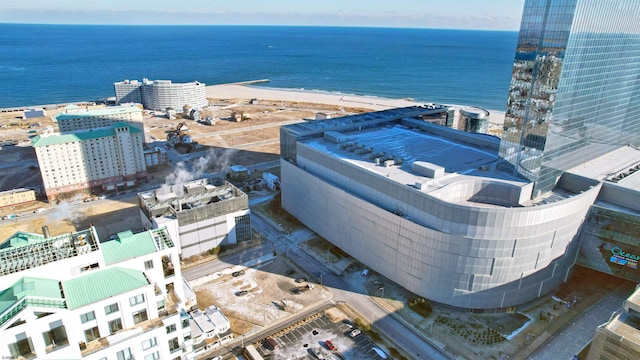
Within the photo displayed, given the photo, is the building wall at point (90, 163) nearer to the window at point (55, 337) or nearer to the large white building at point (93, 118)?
the large white building at point (93, 118)

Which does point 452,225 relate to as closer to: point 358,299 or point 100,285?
point 358,299

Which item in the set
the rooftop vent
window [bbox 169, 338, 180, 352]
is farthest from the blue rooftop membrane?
window [bbox 169, 338, 180, 352]

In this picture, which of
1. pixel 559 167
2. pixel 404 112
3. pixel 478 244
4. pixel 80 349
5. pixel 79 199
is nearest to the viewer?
pixel 80 349

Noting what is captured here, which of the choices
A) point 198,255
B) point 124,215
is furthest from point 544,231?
point 124,215

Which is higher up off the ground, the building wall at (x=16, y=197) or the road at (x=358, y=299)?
the building wall at (x=16, y=197)

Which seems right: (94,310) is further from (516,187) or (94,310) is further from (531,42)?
(531,42)

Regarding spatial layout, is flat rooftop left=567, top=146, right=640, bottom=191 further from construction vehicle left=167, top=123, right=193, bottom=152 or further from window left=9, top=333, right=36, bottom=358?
construction vehicle left=167, top=123, right=193, bottom=152

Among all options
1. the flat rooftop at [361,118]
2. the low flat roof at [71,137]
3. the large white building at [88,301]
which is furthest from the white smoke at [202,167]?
the large white building at [88,301]
